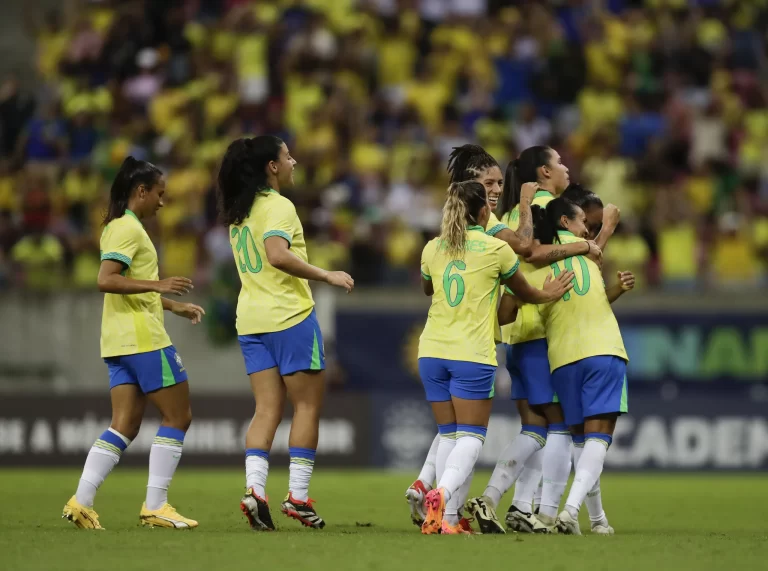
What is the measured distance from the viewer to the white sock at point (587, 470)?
27.1 feet

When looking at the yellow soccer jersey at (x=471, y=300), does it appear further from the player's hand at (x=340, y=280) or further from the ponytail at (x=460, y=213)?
the player's hand at (x=340, y=280)

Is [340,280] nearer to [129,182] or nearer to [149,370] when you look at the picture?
[149,370]

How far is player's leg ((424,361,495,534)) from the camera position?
803 cm

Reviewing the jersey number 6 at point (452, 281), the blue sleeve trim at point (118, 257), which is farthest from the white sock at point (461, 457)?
the blue sleeve trim at point (118, 257)

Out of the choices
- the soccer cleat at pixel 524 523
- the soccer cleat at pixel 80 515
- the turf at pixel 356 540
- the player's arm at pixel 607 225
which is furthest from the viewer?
the player's arm at pixel 607 225

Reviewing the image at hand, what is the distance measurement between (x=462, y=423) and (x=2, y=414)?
9.29 m

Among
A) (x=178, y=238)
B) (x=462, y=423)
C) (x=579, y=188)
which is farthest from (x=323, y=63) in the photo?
(x=462, y=423)

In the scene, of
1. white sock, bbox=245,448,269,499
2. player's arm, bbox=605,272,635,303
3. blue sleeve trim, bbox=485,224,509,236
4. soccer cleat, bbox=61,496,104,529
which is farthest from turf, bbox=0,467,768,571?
blue sleeve trim, bbox=485,224,509,236

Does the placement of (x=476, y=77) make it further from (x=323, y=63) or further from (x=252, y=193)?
(x=252, y=193)

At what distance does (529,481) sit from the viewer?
883 centimetres

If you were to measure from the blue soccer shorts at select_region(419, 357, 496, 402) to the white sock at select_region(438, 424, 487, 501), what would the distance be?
0.67 feet

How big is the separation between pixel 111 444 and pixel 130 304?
2.97ft

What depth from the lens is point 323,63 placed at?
1967 cm

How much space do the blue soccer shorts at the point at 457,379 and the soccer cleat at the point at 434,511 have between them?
2.01ft
